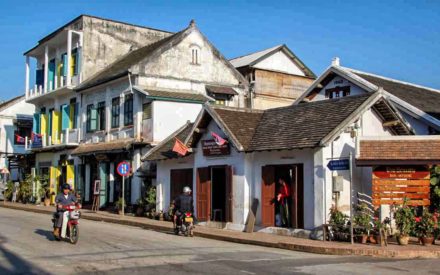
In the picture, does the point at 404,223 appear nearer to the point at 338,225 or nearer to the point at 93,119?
the point at 338,225

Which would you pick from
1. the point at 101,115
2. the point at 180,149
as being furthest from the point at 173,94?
the point at 180,149

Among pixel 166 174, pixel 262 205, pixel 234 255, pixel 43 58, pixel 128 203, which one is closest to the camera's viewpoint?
pixel 234 255

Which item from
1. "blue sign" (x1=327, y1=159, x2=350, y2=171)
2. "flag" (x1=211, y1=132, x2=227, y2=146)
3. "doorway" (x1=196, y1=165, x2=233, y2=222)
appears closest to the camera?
"blue sign" (x1=327, y1=159, x2=350, y2=171)

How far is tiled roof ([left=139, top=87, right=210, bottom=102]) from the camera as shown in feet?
96.5

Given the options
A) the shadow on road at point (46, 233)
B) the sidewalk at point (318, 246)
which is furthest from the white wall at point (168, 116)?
the shadow on road at point (46, 233)

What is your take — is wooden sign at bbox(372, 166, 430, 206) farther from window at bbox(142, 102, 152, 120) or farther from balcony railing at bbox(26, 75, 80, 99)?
balcony railing at bbox(26, 75, 80, 99)

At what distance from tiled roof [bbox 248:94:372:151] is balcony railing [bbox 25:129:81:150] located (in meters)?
18.2

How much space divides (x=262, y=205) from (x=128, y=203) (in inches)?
456

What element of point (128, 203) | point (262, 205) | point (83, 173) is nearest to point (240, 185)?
point (262, 205)

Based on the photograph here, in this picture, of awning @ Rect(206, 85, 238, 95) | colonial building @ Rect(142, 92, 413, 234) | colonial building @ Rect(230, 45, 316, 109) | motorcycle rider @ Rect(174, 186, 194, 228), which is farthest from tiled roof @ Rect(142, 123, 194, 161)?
colonial building @ Rect(230, 45, 316, 109)

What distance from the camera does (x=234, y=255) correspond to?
47.1 feet

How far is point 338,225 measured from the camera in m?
18.0

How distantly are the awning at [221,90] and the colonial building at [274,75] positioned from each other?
1.89 metres

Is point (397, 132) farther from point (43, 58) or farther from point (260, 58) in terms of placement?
point (43, 58)
